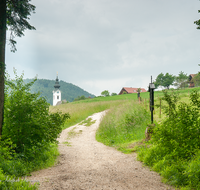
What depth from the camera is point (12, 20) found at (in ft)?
23.3

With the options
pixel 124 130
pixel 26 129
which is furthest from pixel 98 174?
pixel 124 130

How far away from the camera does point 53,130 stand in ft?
21.1

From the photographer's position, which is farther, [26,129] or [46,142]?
[46,142]

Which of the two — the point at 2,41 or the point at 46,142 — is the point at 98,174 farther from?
the point at 2,41

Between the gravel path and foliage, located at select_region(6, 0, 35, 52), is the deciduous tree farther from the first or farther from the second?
the gravel path

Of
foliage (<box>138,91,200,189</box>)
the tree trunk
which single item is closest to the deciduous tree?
the tree trunk

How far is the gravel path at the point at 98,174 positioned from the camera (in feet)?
13.7

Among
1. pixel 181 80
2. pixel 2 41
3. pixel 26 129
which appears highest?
pixel 181 80

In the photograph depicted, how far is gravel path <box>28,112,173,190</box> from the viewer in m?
4.19

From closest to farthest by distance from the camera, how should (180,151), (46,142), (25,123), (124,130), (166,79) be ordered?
Result: (180,151) < (25,123) < (46,142) < (124,130) < (166,79)

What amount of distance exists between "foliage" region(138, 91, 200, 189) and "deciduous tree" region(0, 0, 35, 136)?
515 cm

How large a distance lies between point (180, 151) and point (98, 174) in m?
2.31

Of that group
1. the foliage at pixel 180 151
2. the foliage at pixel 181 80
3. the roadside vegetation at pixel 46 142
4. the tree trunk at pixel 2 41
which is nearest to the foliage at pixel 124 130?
the roadside vegetation at pixel 46 142

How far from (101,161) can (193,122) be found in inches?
130
